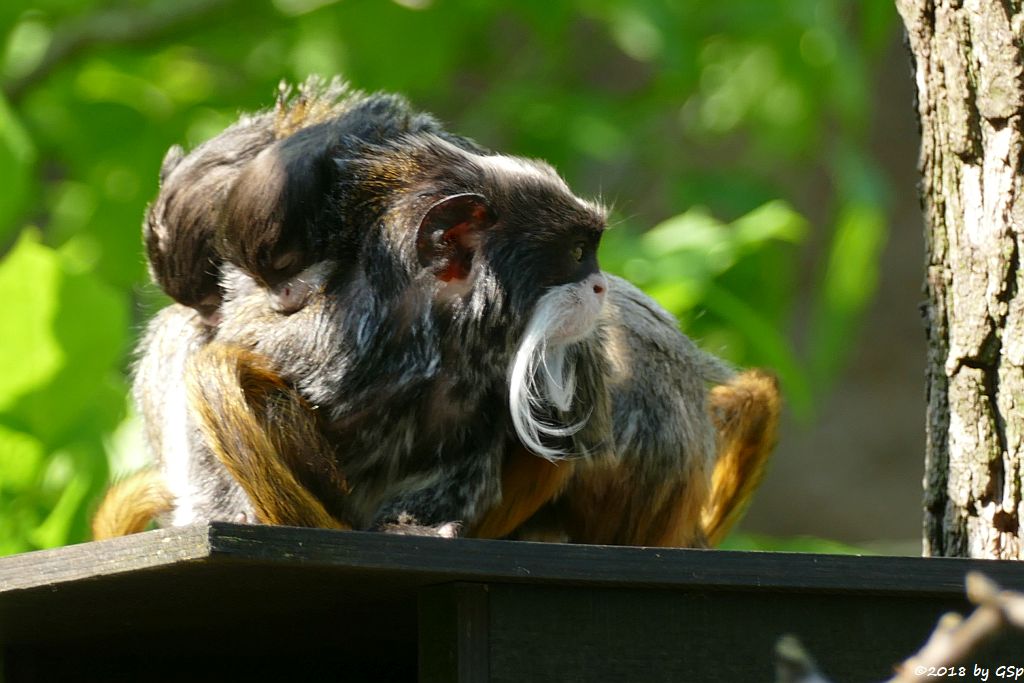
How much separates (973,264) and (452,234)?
75cm

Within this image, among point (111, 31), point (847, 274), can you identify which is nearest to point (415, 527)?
point (847, 274)

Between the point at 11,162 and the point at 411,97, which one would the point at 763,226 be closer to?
the point at 11,162

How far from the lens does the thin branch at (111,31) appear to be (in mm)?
4367

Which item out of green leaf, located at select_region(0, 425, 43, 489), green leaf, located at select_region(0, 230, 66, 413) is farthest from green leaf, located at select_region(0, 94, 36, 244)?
green leaf, located at select_region(0, 425, 43, 489)

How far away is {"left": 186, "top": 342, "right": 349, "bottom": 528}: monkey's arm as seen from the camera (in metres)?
1.73

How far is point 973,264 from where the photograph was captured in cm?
195

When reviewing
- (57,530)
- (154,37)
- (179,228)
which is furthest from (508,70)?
(179,228)

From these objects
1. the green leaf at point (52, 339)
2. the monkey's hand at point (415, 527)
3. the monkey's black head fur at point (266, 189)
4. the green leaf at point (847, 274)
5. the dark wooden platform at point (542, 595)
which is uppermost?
the green leaf at point (847, 274)

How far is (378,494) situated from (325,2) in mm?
3107

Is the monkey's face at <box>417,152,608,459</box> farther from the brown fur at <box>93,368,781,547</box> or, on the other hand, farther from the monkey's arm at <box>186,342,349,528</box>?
the monkey's arm at <box>186,342,349,528</box>

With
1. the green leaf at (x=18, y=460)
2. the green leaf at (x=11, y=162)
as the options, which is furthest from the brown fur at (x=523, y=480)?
the green leaf at (x=11, y=162)

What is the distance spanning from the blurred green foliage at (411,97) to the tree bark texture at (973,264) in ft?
3.44

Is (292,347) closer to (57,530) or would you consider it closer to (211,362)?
(211,362)

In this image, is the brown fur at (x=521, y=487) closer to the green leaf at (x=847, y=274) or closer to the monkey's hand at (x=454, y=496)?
the monkey's hand at (x=454, y=496)
